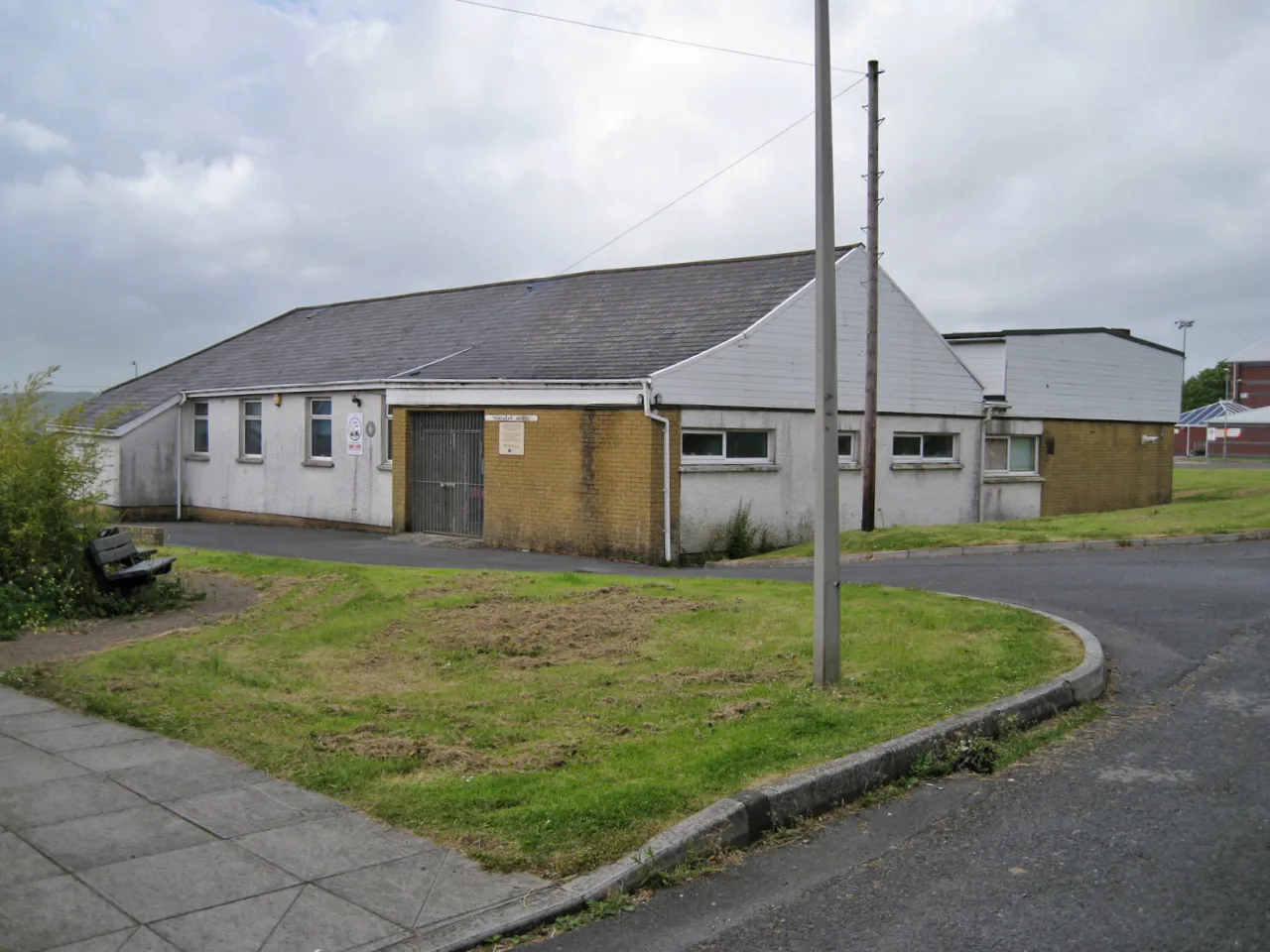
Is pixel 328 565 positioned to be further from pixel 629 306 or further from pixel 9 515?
pixel 629 306

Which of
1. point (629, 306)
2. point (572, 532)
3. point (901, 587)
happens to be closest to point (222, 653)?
point (901, 587)

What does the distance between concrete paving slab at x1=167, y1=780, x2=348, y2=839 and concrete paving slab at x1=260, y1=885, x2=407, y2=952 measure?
91 centimetres

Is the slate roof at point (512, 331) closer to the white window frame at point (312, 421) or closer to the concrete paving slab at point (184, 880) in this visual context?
the white window frame at point (312, 421)

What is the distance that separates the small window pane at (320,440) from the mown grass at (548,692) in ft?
43.9

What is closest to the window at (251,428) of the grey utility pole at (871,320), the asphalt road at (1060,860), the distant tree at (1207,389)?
the grey utility pole at (871,320)

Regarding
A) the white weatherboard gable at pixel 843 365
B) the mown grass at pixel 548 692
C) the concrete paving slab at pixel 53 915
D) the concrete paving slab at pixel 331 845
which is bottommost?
the concrete paving slab at pixel 53 915

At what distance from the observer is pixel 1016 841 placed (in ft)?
17.3

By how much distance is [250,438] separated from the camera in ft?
90.8

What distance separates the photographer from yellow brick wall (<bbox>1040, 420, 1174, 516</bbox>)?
27188mm

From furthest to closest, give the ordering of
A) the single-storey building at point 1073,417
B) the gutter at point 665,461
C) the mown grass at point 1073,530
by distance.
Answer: the single-storey building at point 1073,417
the mown grass at point 1073,530
the gutter at point 665,461

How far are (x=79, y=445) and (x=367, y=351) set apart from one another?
15514mm

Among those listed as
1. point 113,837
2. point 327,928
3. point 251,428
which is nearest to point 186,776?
point 113,837

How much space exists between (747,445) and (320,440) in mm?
10832

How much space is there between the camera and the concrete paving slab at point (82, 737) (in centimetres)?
678
